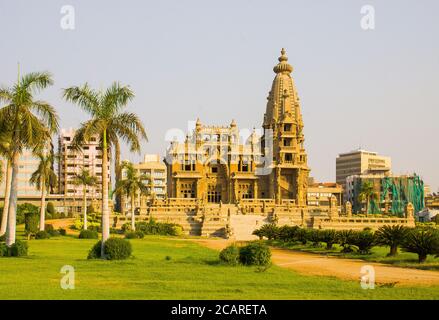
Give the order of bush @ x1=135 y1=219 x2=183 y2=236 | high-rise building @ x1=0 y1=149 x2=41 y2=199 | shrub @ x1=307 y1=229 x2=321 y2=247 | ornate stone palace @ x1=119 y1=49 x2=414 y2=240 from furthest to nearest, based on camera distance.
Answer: high-rise building @ x1=0 y1=149 x2=41 y2=199, ornate stone palace @ x1=119 y1=49 x2=414 y2=240, bush @ x1=135 y1=219 x2=183 y2=236, shrub @ x1=307 y1=229 x2=321 y2=247

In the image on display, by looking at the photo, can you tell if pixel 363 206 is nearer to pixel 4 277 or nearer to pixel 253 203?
pixel 253 203

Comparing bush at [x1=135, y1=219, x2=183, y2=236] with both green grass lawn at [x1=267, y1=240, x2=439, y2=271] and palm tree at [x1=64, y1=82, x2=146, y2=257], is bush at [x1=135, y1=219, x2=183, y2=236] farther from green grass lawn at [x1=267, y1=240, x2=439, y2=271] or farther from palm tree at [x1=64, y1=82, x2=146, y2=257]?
palm tree at [x1=64, y1=82, x2=146, y2=257]

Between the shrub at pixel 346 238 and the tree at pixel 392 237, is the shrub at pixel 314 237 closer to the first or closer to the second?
the shrub at pixel 346 238

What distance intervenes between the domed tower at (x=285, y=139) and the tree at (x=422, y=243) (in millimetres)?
65539

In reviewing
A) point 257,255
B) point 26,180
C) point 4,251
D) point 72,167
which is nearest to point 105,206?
point 4,251

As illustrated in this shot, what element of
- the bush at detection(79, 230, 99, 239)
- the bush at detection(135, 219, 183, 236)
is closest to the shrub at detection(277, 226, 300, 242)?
the bush at detection(79, 230, 99, 239)

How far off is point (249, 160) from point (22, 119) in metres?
71.5

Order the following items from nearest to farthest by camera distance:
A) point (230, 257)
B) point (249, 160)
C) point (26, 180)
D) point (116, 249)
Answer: point (230, 257) → point (116, 249) → point (249, 160) → point (26, 180)

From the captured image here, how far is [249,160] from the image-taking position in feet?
339

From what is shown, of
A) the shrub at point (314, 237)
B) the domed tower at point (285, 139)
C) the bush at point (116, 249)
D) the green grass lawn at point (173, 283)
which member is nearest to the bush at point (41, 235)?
the shrub at point (314, 237)

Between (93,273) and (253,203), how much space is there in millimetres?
68025

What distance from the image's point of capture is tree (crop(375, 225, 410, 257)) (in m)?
36.0

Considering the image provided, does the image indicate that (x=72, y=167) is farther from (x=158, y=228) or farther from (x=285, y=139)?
(x=158, y=228)

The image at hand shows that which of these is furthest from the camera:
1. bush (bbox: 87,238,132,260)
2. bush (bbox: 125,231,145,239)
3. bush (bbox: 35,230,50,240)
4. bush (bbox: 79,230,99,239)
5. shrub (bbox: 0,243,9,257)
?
bush (bbox: 125,231,145,239)
